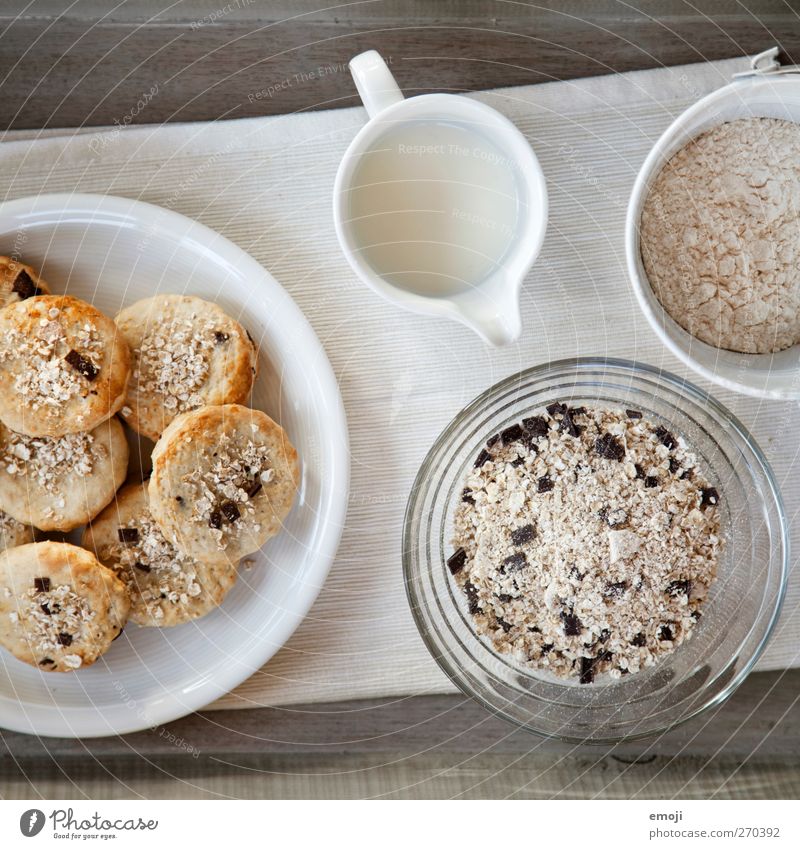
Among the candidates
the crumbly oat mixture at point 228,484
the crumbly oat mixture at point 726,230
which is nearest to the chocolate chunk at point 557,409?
the crumbly oat mixture at point 726,230

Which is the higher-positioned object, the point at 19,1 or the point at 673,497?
the point at 19,1

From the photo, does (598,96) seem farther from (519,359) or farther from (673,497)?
(673,497)

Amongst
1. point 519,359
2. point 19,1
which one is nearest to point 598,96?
point 519,359

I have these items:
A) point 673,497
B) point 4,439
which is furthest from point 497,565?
point 4,439

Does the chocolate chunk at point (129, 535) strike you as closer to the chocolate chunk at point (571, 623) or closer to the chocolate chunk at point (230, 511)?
the chocolate chunk at point (230, 511)

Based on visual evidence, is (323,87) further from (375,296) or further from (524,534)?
(524,534)

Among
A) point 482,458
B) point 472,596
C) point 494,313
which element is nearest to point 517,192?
point 494,313

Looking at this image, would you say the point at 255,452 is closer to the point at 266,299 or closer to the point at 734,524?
the point at 266,299

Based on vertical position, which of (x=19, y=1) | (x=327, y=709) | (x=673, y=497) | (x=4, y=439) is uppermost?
(x=19, y=1)
